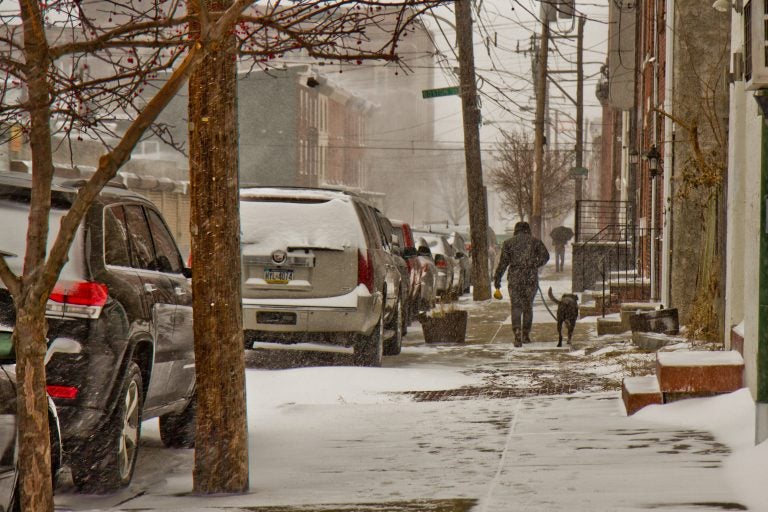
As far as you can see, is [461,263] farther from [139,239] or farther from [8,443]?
[8,443]

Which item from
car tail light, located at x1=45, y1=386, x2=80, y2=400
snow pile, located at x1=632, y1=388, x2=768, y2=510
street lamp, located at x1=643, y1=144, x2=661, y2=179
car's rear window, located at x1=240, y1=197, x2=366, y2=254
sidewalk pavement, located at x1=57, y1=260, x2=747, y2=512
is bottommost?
sidewalk pavement, located at x1=57, y1=260, x2=747, y2=512

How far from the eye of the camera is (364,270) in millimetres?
13422

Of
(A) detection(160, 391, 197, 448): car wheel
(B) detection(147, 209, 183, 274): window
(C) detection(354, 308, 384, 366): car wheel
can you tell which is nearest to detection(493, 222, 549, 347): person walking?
(C) detection(354, 308, 384, 366): car wheel

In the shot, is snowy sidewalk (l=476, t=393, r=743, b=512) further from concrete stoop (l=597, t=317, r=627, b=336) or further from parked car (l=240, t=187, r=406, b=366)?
concrete stoop (l=597, t=317, r=627, b=336)

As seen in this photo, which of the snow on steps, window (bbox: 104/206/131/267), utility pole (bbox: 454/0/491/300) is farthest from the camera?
utility pole (bbox: 454/0/491/300)

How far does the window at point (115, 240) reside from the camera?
292 inches

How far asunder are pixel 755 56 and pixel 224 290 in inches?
128

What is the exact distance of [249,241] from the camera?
1359cm

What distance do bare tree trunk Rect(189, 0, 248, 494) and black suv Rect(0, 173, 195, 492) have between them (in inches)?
18.6

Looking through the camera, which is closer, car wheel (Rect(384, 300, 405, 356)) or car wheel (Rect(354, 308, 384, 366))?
car wheel (Rect(354, 308, 384, 366))

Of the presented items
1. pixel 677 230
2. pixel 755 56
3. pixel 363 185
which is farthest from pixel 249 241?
pixel 363 185

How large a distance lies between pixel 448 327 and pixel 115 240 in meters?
10.3

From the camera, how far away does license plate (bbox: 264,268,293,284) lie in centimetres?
1339

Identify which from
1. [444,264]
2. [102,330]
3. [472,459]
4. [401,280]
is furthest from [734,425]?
[444,264]
